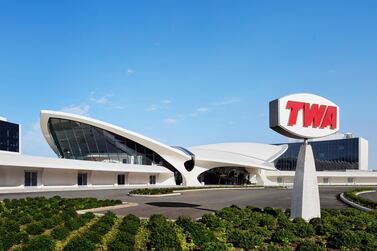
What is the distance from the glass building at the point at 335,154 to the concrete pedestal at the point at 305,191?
88098mm

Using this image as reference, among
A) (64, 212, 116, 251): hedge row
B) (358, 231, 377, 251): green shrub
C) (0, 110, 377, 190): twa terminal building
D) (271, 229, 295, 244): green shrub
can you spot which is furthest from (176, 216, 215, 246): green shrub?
(0, 110, 377, 190): twa terminal building

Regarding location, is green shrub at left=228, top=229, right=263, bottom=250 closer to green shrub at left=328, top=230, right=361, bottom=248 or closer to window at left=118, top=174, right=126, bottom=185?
green shrub at left=328, top=230, right=361, bottom=248

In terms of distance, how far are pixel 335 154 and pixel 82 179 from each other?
89.8 meters

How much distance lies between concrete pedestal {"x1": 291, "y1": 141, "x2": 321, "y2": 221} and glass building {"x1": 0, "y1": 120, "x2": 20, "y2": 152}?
79224 millimetres

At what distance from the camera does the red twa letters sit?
16.9m

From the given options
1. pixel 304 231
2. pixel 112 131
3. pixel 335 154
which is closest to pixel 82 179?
pixel 112 131

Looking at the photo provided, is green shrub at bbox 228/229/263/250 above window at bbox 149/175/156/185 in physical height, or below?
above

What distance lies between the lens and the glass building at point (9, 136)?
84.8 m

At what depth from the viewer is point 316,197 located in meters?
16.9

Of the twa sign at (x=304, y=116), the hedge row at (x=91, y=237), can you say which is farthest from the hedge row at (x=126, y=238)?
the twa sign at (x=304, y=116)

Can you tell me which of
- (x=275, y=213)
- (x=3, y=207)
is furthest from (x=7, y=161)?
(x=275, y=213)

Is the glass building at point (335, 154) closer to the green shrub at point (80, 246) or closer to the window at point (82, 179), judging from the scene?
the window at point (82, 179)

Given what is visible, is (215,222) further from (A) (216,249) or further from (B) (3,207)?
(B) (3,207)

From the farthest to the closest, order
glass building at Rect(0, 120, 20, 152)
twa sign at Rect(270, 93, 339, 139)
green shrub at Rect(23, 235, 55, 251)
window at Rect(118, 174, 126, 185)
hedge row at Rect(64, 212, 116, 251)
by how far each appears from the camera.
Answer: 1. glass building at Rect(0, 120, 20, 152)
2. window at Rect(118, 174, 126, 185)
3. twa sign at Rect(270, 93, 339, 139)
4. hedge row at Rect(64, 212, 116, 251)
5. green shrub at Rect(23, 235, 55, 251)
